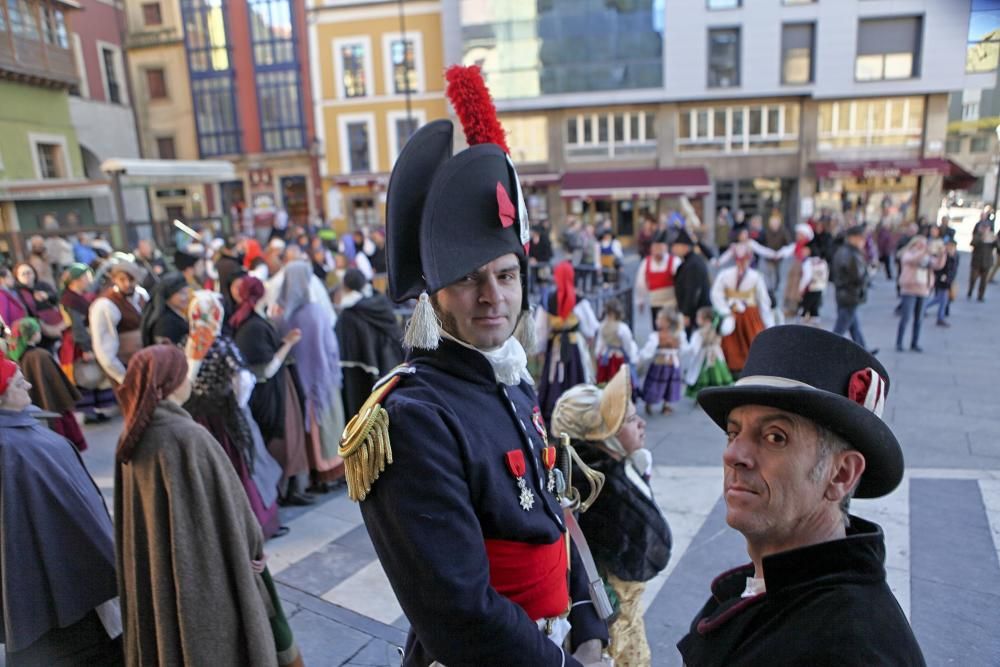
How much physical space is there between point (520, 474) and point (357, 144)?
29611 millimetres

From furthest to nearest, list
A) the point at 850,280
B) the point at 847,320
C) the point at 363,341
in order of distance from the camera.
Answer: the point at 847,320 → the point at 850,280 → the point at 363,341

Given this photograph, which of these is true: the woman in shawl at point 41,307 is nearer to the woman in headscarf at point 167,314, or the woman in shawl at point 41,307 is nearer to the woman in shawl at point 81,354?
the woman in shawl at point 81,354

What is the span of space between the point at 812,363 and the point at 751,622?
1.84 feet

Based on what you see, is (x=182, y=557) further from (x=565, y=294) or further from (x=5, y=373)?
(x=565, y=294)

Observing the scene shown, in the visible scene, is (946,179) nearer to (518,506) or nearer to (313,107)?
(313,107)

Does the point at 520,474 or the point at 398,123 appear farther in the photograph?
the point at 398,123

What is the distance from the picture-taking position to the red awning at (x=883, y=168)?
78.5 ft

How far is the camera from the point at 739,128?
2603 centimetres

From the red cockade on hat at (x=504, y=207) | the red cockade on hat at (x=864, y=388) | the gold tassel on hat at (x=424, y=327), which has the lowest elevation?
the red cockade on hat at (x=864, y=388)

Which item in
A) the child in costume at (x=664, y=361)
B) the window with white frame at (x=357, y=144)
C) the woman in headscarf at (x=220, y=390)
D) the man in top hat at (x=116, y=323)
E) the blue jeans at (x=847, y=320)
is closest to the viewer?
the woman in headscarf at (x=220, y=390)

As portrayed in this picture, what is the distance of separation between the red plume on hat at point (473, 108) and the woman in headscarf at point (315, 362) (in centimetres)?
367

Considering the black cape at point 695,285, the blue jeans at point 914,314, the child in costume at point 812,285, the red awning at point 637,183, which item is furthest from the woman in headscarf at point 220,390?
the red awning at point 637,183

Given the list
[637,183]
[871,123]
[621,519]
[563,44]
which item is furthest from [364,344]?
[871,123]

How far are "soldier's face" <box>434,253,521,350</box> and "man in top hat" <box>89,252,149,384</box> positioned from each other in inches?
206
